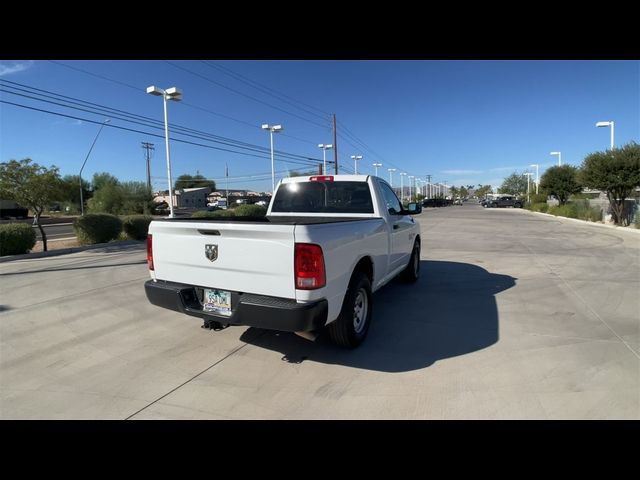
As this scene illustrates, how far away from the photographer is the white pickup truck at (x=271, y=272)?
310cm

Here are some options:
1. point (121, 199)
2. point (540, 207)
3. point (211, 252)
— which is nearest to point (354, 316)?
point (211, 252)

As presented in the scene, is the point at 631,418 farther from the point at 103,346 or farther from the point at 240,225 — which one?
the point at 103,346

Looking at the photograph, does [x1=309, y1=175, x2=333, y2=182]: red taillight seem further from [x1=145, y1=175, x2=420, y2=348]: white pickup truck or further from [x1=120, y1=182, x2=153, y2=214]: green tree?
[x1=120, y1=182, x2=153, y2=214]: green tree

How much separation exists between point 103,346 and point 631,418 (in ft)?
16.5

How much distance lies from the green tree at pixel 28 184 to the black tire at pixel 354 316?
1224 centimetres

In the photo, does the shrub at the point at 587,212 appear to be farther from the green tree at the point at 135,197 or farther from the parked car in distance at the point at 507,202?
the green tree at the point at 135,197

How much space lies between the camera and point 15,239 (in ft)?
34.9

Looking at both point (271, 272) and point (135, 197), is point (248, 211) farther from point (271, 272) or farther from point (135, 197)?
point (135, 197)

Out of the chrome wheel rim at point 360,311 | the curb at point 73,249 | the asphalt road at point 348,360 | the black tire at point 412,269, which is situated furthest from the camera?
the curb at point 73,249

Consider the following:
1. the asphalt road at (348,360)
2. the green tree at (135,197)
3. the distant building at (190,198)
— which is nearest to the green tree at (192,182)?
the distant building at (190,198)

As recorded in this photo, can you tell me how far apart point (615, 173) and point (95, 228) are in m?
25.2

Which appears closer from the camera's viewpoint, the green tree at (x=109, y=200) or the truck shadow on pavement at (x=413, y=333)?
the truck shadow on pavement at (x=413, y=333)

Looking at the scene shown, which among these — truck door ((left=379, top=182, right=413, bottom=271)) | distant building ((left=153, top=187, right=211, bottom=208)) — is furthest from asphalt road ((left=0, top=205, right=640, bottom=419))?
distant building ((left=153, top=187, right=211, bottom=208))

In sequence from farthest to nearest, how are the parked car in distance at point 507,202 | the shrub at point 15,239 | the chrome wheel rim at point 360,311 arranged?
1. the parked car in distance at point 507,202
2. the shrub at point 15,239
3. the chrome wheel rim at point 360,311
